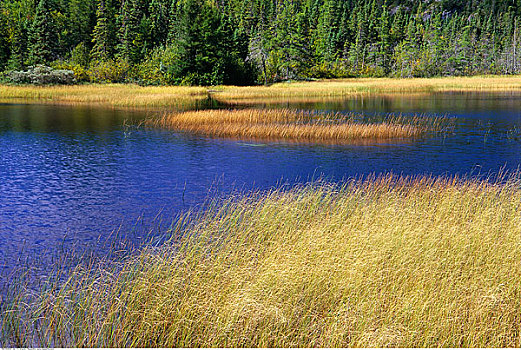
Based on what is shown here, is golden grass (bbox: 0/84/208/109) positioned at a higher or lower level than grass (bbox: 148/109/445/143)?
higher

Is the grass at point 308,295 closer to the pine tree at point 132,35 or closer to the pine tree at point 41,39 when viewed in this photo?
the pine tree at point 41,39

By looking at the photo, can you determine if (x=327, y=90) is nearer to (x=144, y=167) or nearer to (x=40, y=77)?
(x=40, y=77)

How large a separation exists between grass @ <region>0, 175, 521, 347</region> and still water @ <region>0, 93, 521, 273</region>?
3008mm

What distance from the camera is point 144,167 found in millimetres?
19234

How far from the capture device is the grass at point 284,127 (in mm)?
26391

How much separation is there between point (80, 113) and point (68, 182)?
23.8 meters

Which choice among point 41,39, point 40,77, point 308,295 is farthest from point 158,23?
point 308,295

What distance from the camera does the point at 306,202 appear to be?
11562 mm

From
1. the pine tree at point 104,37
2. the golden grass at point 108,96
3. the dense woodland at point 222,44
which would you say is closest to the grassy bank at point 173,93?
the golden grass at point 108,96

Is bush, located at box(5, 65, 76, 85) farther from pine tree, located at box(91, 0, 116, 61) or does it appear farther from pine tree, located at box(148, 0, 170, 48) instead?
pine tree, located at box(148, 0, 170, 48)

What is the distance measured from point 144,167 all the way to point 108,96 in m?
32.5

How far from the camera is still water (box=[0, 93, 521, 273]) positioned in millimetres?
12102

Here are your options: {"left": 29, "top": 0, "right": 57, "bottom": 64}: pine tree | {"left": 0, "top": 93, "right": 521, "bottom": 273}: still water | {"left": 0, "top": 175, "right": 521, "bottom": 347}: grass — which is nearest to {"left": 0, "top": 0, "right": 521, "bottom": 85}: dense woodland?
{"left": 29, "top": 0, "right": 57, "bottom": 64}: pine tree

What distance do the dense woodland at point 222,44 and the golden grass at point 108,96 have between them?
14307 millimetres
